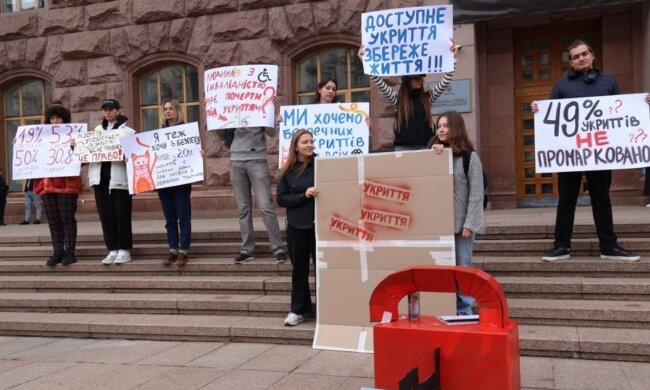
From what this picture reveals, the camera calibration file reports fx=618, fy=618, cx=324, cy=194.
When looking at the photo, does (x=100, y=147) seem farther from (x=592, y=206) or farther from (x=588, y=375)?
(x=588, y=375)

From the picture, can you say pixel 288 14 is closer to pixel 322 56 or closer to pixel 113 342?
pixel 322 56

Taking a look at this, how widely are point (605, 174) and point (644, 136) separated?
19.8 inches

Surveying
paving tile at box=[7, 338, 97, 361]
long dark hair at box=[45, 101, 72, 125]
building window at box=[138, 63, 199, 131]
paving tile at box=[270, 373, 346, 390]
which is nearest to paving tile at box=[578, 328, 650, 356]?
paving tile at box=[270, 373, 346, 390]

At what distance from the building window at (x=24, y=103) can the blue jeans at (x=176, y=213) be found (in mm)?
7588

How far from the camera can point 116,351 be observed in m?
5.84

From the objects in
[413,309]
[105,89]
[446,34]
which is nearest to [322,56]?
[105,89]

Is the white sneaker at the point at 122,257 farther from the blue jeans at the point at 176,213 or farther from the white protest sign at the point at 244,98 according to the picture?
the white protest sign at the point at 244,98

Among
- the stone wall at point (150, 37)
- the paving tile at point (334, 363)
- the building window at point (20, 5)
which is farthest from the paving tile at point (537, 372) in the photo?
the building window at point (20, 5)

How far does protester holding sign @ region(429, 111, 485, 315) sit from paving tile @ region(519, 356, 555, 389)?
26.2 inches

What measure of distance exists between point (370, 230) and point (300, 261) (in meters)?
0.83

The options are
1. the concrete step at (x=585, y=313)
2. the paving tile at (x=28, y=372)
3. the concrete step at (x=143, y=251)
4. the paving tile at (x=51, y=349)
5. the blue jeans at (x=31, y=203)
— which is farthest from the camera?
the blue jeans at (x=31, y=203)

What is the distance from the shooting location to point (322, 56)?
11.9 m

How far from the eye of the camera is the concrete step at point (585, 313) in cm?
517

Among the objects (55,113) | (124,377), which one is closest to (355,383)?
(124,377)
